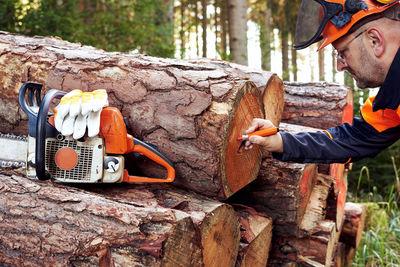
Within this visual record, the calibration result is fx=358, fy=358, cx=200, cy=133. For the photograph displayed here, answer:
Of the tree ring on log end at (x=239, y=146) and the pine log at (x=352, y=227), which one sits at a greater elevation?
the tree ring on log end at (x=239, y=146)

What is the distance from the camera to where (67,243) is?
150cm

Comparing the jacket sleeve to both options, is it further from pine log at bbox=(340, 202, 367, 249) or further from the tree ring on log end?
pine log at bbox=(340, 202, 367, 249)

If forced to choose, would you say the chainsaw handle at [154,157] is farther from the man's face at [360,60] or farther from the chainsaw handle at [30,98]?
the man's face at [360,60]

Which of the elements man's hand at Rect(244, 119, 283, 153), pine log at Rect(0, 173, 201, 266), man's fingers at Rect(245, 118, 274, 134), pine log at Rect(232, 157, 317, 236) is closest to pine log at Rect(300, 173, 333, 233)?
pine log at Rect(232, 157, 317, 236)

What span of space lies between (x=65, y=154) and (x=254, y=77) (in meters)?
1.39

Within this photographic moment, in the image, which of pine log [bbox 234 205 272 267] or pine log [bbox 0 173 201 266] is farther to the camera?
pine log [bbox 234 205 272 267]

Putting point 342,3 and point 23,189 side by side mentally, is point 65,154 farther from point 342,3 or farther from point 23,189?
point 342,3

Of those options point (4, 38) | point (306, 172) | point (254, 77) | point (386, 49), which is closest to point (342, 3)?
point (386, 49)

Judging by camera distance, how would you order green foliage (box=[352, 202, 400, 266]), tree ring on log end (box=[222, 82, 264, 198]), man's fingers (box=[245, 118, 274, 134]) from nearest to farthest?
tree ring on log end (box=[222, 82, 264, 198]) < man's fingers (box=[245, 118, 274, 134]) < green foliage (box=[352, 202, 400, 266])

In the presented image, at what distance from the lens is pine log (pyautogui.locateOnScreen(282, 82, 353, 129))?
136 inches

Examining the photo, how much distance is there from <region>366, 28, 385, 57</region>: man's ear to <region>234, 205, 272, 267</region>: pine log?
3.88 feet

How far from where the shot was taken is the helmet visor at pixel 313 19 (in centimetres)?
178

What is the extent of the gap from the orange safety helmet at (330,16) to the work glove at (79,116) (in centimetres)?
112

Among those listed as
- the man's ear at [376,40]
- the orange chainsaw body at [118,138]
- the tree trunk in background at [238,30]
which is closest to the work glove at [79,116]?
the orange chainsaw body at [118,138]
